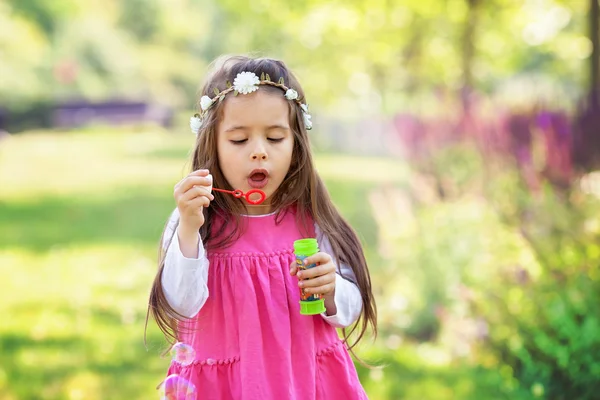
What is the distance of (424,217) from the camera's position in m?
4.46

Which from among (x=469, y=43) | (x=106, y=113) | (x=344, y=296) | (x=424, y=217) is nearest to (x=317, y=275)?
(x=344, y=296)

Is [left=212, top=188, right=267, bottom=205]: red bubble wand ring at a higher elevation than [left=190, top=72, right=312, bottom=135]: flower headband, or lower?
lower

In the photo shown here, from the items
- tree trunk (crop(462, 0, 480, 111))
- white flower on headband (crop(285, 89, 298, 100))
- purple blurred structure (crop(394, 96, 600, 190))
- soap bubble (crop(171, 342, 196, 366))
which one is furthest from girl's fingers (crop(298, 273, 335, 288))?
tree trunk (crop(462, 0, 480, 111))

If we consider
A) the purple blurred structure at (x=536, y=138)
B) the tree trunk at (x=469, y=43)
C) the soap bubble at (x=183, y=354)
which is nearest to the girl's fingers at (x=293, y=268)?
the soap bubble at (x=183, y=354)

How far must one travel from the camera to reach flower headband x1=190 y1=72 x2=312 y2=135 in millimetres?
1908

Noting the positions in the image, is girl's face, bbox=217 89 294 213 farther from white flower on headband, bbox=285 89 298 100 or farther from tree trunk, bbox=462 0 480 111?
tree trunk, bbox=462 0 480 111

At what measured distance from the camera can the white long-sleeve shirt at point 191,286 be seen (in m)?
1.82

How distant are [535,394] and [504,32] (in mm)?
2490

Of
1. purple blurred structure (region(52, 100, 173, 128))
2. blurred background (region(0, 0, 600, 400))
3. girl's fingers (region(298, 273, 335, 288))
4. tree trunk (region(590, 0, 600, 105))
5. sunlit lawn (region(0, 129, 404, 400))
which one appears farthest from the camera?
purple blurred structure (region(52, 100, 173, 128))

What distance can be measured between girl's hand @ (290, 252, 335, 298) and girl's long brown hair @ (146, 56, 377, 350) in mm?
224

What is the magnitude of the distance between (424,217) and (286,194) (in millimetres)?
2520

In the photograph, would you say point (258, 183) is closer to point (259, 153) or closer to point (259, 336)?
point (259, 153)

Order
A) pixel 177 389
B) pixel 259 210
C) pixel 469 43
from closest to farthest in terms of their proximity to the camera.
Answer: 1. pixel 177 389
2. pixel 259 210
3. pixel 469 43

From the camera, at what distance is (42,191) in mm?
7824
